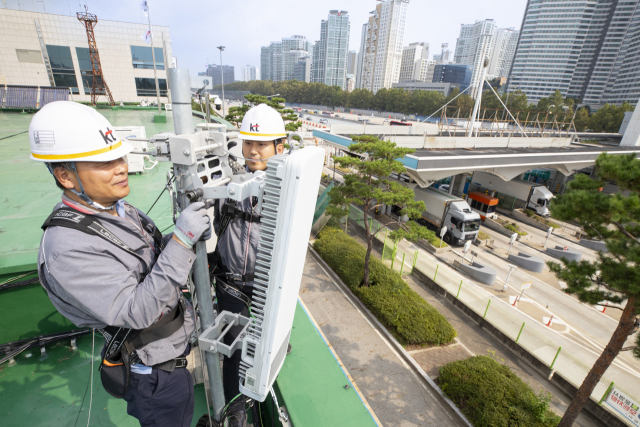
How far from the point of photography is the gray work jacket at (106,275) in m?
1.60

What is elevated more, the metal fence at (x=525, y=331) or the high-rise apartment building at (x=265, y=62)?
the high-rise apartment building at (x=265, y=62)

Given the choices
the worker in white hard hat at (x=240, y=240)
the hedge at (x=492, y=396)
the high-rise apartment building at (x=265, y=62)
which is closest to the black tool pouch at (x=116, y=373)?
the worker in white hard hat at (x=240, y=240)

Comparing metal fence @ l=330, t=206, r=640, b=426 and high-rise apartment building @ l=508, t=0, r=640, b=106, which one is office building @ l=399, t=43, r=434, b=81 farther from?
metal fence @ l=330, t=206, r=640, b=426

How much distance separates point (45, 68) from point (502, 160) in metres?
41.3

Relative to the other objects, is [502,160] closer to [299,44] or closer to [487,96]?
[487,96]

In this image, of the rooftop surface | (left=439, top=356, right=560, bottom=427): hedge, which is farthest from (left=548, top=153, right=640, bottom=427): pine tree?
the rooftop surface

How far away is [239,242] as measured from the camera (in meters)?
2.96

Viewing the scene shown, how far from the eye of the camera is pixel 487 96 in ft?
188

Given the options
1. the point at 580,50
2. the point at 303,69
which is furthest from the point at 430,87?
the point at 303,69

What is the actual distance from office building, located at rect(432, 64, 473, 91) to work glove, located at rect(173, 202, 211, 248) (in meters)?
141

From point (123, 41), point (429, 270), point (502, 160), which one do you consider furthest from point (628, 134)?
point (123, 41)

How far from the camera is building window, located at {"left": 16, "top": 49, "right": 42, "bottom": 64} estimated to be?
1093 inches

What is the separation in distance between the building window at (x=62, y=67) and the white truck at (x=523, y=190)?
1583 inches

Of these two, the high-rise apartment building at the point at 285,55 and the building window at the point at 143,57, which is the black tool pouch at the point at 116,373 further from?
the high-rise apartment building at the point at 285,55
